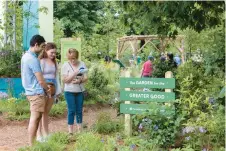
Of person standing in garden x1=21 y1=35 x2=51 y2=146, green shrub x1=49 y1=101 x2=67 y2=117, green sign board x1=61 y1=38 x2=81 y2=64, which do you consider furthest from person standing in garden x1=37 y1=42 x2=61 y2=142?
green sign board x1=61 y1=38 x2=81 y2=64

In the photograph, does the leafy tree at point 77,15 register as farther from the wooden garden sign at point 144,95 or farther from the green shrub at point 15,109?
the wooden garden sign at point 144,95

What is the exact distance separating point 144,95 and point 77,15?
21852 millimetres

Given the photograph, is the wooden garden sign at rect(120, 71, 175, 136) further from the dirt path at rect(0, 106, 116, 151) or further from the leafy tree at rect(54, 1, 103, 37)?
the leafy tree at rect(54, 1, 103, 37)

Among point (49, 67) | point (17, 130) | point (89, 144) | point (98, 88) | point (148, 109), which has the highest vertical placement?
point (49, 67)

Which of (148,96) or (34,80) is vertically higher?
(34,80)

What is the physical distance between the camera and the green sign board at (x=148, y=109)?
226 inches

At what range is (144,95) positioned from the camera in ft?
20.6

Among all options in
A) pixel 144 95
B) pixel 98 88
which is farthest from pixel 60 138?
pixel 98 88

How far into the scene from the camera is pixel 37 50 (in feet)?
18.4

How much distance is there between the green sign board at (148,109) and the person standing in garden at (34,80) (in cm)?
130

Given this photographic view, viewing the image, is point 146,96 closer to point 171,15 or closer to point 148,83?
point 148,83

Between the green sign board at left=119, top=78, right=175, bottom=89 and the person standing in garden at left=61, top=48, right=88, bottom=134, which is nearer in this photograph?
the green sign board at left=119, top=78, right=175, bottom=89

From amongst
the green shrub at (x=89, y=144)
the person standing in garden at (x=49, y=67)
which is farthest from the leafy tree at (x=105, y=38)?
the green shrub at (x=89, y=144)

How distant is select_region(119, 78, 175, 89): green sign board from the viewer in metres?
6.17
